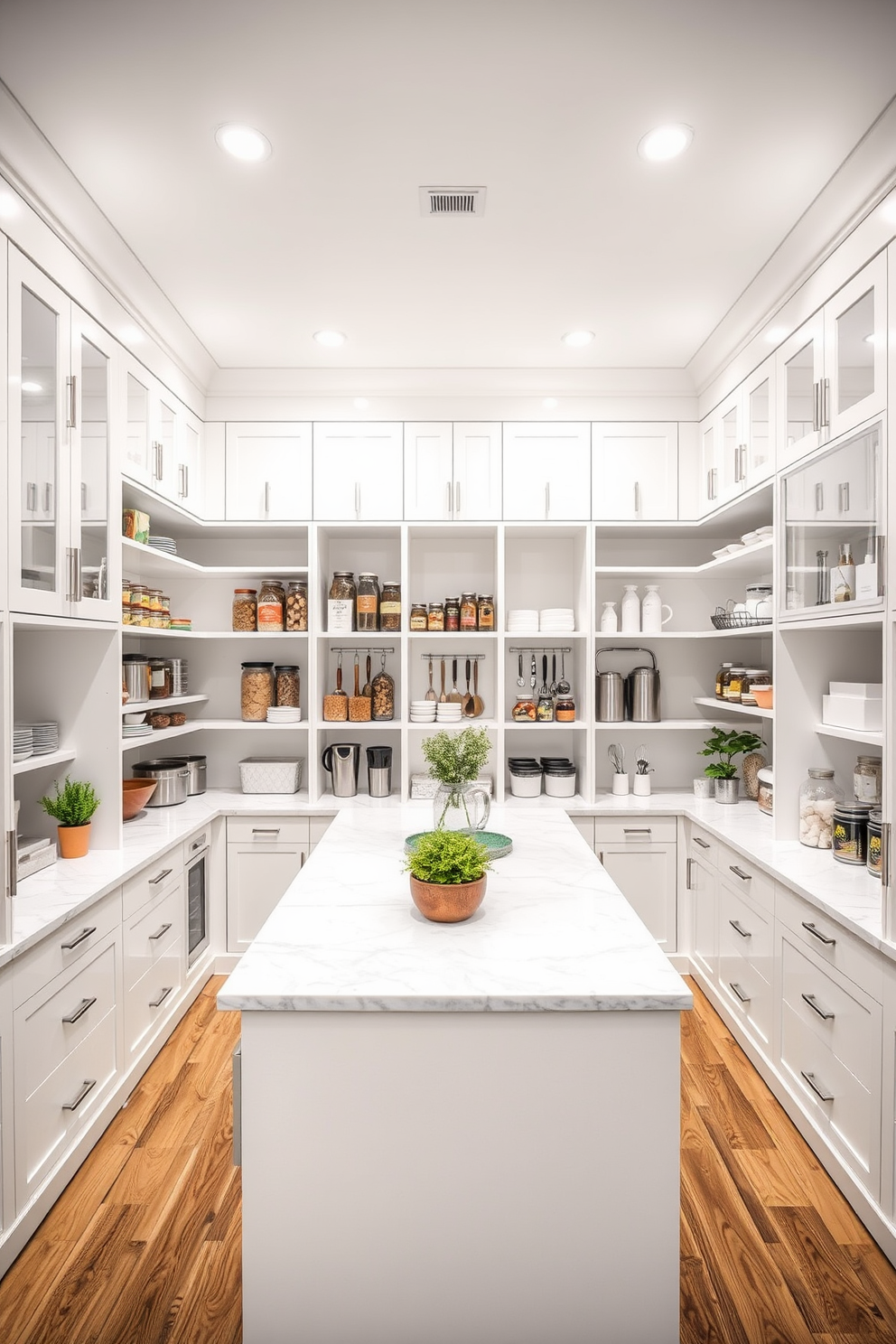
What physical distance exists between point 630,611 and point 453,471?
3.64 feet

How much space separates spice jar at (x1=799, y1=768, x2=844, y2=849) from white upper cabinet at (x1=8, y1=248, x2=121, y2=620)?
99.6 inches

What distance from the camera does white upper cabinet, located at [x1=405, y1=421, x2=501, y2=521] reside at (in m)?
3.67

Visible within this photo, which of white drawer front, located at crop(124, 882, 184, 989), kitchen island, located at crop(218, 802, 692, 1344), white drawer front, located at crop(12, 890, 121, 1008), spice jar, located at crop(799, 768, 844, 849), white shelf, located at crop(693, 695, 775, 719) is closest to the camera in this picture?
kitchen island, located at crop(218, 802, 692, 1344)

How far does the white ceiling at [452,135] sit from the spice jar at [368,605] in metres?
1.25

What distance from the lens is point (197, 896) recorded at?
3.33 meters

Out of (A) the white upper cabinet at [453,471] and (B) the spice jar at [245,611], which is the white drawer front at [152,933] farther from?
(A) the white upper cabinet at [453,471]

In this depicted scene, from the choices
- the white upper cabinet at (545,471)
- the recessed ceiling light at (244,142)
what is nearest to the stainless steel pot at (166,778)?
the white upper cabinet at (545,471)

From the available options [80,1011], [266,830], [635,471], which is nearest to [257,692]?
[266,830]

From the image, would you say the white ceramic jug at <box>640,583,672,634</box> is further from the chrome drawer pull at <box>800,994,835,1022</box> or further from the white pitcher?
the chrome drawer pull at <box>800,994,835,1022</box>

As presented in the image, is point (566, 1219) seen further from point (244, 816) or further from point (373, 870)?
point (244, 816)

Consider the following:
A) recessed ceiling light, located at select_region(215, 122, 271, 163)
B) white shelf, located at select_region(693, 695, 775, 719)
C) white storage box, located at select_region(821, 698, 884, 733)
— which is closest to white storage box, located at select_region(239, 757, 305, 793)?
white shelf, located at select_region(693, 695, 775, 719)

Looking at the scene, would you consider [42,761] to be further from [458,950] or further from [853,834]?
[853,834]

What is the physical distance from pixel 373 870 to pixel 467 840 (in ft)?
1.76

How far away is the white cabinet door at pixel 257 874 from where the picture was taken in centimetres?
351
